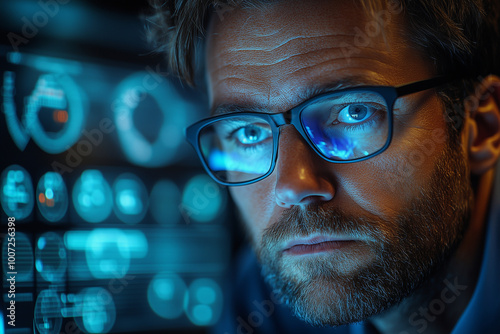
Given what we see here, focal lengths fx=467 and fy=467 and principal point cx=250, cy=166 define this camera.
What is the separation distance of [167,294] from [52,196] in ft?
1.45

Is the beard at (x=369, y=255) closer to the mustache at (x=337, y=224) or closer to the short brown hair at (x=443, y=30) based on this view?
the mustache at (x=337, y=224)

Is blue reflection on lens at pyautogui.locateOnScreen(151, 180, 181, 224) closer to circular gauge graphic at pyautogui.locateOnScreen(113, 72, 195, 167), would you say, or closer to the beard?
circular gauge graphic at pyautogui.locateOnScreen(113, 72, 195, 167)

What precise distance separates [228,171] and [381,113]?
36 centimetres

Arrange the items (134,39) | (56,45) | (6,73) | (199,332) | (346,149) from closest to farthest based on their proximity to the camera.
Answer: (346,149)
(6,73)
(56,45)
(134,39)
(199,332)

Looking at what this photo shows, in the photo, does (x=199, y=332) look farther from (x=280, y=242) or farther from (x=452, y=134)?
(x=452, y=134)

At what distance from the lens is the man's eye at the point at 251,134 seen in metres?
0.96

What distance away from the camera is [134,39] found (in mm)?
1228

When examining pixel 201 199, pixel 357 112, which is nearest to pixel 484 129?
pixel 357 112

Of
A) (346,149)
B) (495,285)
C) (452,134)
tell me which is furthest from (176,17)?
(495,285)

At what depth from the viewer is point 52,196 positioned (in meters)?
1.03

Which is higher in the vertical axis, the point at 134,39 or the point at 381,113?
the point at 134,39

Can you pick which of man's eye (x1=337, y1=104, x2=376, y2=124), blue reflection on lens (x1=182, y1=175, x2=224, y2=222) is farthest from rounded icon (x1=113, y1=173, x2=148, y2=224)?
man's eye (x1=337, y1=104, x2=376, y2=124)

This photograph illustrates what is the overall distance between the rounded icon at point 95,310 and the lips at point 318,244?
0.52 metres

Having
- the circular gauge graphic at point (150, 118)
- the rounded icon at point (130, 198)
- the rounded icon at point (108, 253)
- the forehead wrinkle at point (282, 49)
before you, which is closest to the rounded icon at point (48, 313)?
the rounded icon at point (108, 253)
